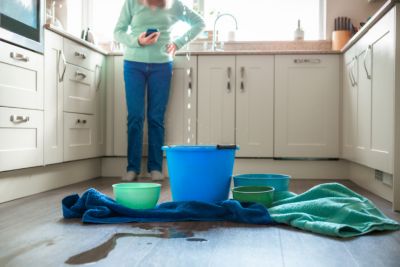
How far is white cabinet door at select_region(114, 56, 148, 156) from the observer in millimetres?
3541

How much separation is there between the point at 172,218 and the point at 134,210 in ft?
0.47

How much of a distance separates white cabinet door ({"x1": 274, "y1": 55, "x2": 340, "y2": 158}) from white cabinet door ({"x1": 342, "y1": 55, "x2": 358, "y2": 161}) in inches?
4.1

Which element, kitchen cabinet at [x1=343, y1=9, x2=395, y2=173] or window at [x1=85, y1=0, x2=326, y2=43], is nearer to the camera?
kitchen cabinet at [x1=343, y1=9, x2=395, y2=173]

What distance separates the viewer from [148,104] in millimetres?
3322

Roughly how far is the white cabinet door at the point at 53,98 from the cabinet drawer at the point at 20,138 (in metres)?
0.09

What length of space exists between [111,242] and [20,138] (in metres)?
1.13

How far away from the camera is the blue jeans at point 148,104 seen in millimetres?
3209

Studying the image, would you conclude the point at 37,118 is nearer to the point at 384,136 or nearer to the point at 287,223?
the point at 287,223

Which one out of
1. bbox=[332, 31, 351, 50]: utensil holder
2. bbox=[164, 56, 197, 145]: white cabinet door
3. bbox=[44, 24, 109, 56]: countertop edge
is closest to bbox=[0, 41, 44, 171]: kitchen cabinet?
bbox=[44, 24, 109, 56]: countertop edge

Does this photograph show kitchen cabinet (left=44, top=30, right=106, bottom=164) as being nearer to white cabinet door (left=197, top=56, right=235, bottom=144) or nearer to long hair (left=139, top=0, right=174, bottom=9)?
long hair (left=139, top=0, right=174, bottom=9)

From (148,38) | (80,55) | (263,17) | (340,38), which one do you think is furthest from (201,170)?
(263,17)

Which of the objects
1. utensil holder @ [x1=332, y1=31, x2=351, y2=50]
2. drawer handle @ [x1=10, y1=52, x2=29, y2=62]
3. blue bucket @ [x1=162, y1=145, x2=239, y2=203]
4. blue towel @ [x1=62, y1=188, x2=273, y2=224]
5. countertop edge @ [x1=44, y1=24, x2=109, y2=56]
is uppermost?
utensil holder @ [x1=332, y1=31, x2=351, y2=50]

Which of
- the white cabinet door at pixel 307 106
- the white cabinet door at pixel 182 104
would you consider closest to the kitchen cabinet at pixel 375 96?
the white cabinet door at pixel 307 106

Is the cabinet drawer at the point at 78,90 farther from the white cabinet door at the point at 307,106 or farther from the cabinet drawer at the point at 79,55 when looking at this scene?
the white cabinet door at the point at 307,106
